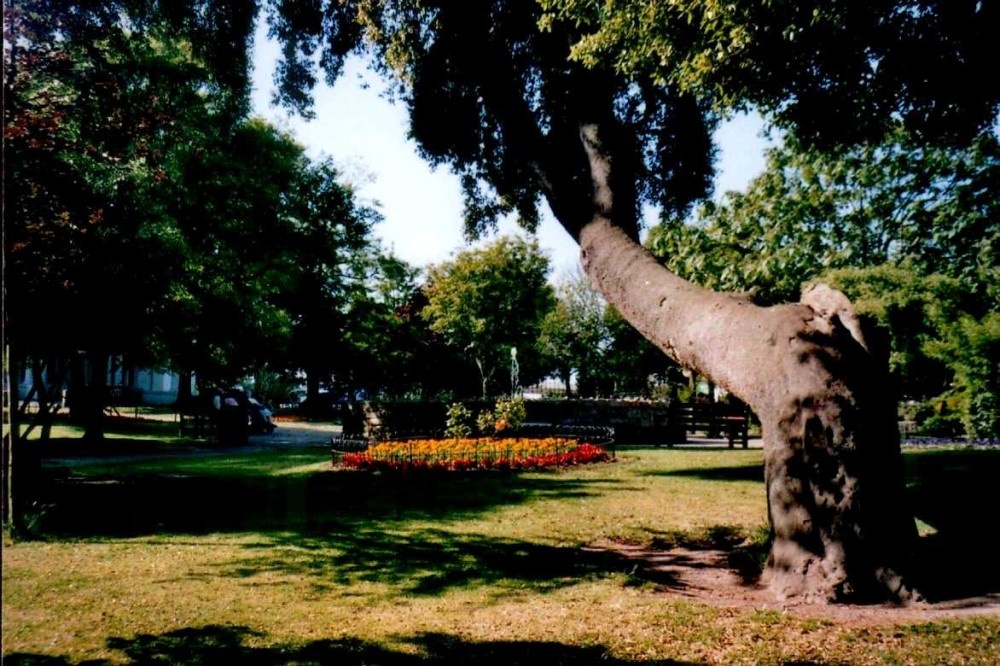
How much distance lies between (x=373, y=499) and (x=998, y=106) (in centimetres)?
1117

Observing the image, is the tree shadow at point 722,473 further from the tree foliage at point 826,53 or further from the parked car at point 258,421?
the parked car at point 258,421

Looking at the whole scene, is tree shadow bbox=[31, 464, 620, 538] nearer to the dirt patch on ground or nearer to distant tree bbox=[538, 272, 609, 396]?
the dirt patch on ground

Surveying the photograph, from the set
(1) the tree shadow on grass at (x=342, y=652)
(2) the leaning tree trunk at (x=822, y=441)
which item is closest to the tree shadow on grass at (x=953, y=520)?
(2) the leaning tree trunk at (x=822, y=441)

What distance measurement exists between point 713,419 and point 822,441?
15.9 metres

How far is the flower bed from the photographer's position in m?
12.6

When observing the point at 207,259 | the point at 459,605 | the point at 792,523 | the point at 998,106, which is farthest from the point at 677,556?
the point at 207,259

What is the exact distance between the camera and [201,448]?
18.3 metres

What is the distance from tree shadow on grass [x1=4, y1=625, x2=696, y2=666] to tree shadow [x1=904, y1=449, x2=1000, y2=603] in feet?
10.4

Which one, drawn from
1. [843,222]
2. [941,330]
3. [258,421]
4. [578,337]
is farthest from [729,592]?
[578,337]

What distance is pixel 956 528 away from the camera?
22.9 ft

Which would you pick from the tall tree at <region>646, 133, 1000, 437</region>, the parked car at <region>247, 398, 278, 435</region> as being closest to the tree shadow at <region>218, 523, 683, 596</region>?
the tall tree at <region>646, 133, 1000, 437</region>

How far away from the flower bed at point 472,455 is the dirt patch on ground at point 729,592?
6020 millimetres

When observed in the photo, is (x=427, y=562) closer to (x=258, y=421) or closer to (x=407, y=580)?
(x=407, y=580)

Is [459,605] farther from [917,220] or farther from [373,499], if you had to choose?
[917,220]
